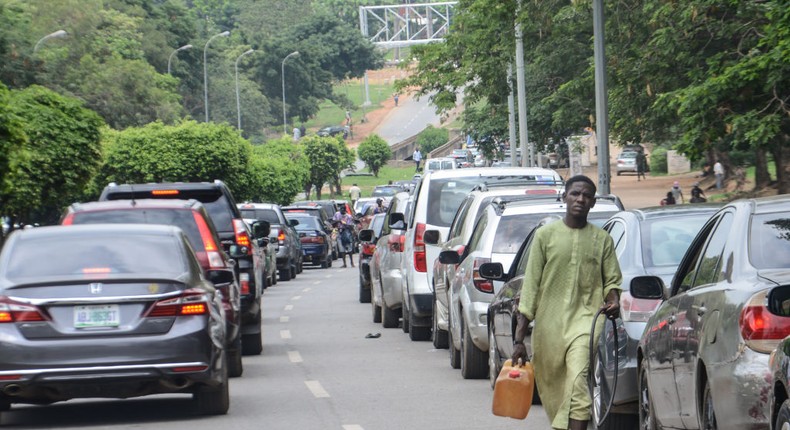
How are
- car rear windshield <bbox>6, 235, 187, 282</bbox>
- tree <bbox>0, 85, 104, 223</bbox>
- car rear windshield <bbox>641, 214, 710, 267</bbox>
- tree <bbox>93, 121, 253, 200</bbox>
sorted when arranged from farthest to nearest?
1. tree <bbox>93, 121, 253, 200</bbox>
2. tree <bbox>0, 85, 104, 223</bbox>
3. car rear windshield <bbox>6, 235, 187, 282</bbox>
4. car rear windshield <bbox>641, 214, 710, 267</bbox>

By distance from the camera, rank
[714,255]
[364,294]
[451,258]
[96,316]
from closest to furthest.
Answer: [714,255] → [96,316] → [451,258] → [364,294]

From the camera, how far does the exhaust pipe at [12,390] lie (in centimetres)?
1106

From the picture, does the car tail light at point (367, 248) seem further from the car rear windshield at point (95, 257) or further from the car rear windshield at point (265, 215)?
the car rear windshield at point (95, 257)

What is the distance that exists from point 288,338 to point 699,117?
28.8 ft

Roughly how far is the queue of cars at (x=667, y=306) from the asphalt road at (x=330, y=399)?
0.55m

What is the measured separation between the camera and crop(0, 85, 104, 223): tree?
3884 centimetres

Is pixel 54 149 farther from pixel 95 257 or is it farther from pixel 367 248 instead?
pixel 95 257

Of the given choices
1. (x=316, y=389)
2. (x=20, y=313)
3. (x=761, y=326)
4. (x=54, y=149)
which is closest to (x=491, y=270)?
(x=316, y=389)

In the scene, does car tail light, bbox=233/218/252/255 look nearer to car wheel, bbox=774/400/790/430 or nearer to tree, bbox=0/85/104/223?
car wheel, bbox=774/400/790/430

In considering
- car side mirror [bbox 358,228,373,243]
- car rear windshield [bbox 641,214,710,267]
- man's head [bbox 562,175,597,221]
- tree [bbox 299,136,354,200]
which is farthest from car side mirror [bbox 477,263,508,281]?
tree [bbox 299,136,354,200]

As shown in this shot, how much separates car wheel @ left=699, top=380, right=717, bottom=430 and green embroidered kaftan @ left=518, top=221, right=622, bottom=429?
52.9 inches

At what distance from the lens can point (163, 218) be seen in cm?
1473

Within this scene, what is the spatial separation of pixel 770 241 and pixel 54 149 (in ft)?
112

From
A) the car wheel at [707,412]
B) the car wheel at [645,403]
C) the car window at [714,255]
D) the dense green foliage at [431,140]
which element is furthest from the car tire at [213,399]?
the dense green foliage at [431,140]
